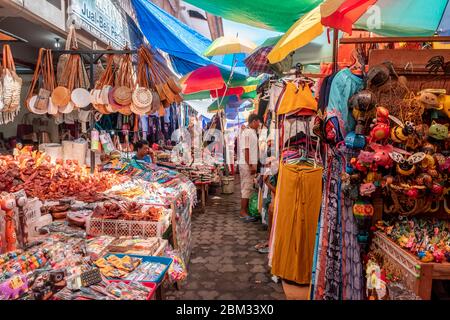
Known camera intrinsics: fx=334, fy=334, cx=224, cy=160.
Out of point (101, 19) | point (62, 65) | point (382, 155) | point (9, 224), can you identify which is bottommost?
point (9, 224)

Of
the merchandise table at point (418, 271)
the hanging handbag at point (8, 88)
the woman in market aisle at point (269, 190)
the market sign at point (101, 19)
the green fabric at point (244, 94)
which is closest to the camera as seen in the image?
A: the merchandise table at point (418, 271)

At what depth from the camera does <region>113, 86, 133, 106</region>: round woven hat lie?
148 inches

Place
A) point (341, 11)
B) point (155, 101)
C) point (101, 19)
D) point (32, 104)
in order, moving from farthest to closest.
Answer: point (101, 19) < point (155, 101) < point (32, 104) < point (341, 11)

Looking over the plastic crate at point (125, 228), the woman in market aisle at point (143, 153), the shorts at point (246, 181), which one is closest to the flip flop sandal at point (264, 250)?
the shorts at point (246, 181)

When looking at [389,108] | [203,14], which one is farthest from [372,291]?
[203,14]

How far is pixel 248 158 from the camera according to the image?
21.1 ft

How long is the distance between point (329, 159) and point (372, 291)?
1.04 m

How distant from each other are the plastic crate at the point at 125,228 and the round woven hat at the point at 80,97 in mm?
1579

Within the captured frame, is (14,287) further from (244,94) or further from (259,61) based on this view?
(244,94)

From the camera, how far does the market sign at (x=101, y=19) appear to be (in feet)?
15.0

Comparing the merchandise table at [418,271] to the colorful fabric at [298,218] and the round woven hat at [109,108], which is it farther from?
the round woven hat at [109,108]

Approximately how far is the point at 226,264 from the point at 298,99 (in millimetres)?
2413

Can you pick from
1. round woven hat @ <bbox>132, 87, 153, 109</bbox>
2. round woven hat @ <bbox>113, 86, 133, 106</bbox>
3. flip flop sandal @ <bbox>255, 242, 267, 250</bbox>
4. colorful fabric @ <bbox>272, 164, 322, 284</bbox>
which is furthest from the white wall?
colorful fabric @ <bbox>272, 164, 322, 284</bbox>

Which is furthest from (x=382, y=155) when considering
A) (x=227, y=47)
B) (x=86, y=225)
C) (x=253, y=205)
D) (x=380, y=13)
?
(x=253, y=205)
